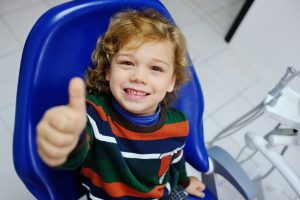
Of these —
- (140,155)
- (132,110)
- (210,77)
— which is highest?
(132,110)

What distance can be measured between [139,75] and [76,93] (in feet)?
0.94

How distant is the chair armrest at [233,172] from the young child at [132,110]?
20 cm

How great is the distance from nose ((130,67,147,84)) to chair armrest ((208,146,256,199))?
427 millimetres

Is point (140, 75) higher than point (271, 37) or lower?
higher

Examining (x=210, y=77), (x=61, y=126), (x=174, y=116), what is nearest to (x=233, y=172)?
(x=174, y=116)

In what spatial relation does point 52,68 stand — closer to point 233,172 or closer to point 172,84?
point 172,84

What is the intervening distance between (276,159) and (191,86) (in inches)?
12.9

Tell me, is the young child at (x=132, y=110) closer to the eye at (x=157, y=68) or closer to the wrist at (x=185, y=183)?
the eye at (x=157, y=68)

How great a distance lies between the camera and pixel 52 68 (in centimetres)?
71

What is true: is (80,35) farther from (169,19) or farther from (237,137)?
(237,137)

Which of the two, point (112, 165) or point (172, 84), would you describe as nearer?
point (112, 165)

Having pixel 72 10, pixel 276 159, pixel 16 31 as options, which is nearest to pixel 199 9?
pixel 16 31

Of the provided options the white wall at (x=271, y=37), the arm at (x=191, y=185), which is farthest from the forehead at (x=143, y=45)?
the white wall at (x=271, y=37)

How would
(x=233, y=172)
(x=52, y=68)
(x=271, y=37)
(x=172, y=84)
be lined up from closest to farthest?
1. (x=52, y=68)
2. (x=172, y=84)
3. (x=233, y=172)
4. (x=271, y=37)
